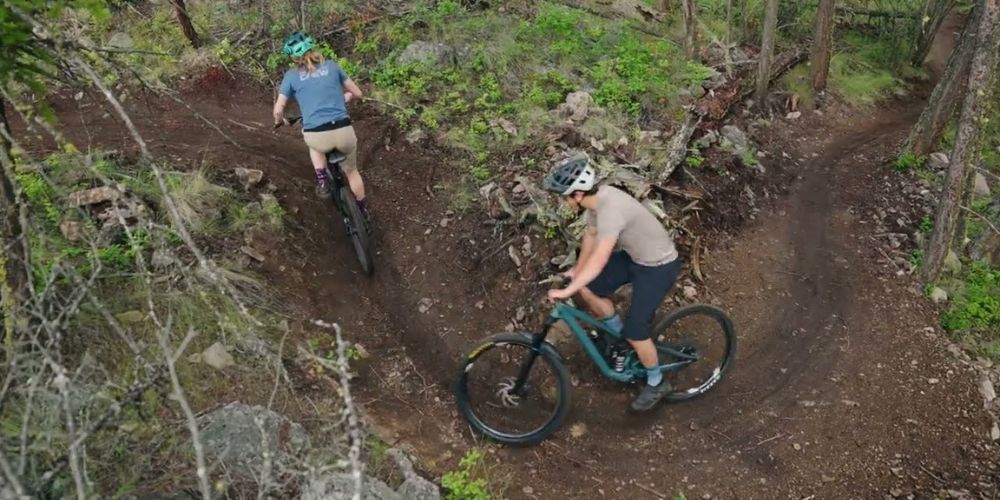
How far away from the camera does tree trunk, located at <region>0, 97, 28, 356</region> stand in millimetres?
4109

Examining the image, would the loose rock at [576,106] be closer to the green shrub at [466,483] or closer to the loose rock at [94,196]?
the green shrub at [466,483]

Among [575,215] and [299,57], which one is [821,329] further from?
[299,57]

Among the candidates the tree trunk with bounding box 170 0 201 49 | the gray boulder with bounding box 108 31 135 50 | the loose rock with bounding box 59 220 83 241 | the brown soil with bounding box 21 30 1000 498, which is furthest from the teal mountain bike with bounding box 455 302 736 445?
the gray boulder with bounding box 108 31 135 50

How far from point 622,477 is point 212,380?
3.82m

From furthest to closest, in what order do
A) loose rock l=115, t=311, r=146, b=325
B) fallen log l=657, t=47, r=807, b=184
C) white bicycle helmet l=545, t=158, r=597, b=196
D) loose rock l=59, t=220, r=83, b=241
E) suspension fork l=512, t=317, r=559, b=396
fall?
1. fallen log l=657, t=47, r=807, b=184
2. loose rock l=59, t=220, r=83, b=241
3. loose rock l=115, t=311, r=146, b=325
4. suspension fork l=512, t=317, r=559, b=396
5. white bicycle helmet l=545, t=158, r=597, b=196

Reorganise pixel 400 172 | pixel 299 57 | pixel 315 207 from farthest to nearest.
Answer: pixel 400 172
pixel 315 207
pixel 299 57

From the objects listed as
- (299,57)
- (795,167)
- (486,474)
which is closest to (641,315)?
(486,474)

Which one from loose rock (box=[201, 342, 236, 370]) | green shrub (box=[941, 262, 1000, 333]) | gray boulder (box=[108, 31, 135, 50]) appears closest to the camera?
loose rock (box=[201, 342, 236, 370])

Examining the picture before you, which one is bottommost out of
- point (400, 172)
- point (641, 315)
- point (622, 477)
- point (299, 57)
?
point (622, 477)

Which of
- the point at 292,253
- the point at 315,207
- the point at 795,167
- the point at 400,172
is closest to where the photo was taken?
the point at 292,253

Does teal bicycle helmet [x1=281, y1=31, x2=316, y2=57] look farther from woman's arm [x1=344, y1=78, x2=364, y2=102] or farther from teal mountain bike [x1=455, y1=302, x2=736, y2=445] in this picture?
teal mountain bike [x1=455, y1=302, x2=736, y2=445]

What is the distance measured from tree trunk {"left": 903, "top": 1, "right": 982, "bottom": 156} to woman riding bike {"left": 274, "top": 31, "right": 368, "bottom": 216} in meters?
10.1

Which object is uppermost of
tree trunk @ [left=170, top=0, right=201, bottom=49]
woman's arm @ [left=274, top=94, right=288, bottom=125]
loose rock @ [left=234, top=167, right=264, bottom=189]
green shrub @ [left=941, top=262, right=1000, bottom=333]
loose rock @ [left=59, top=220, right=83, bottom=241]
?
woman's arm @ [left=274, top=94, right=288, bottom=125]

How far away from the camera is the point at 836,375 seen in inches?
276
